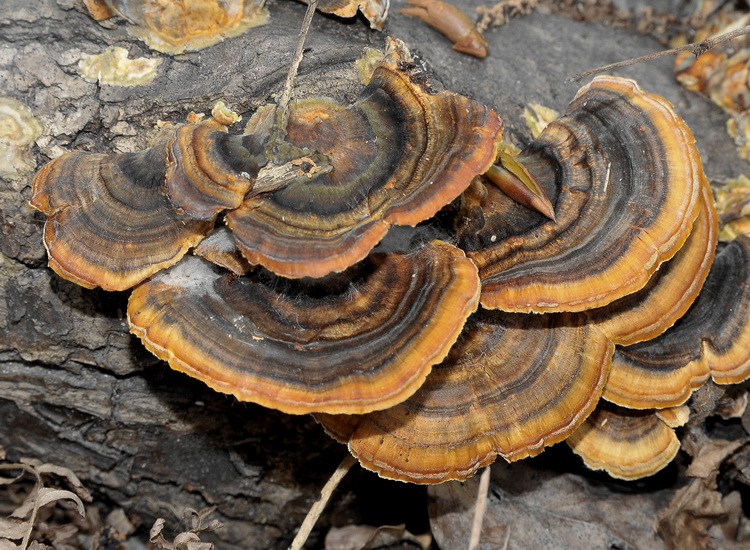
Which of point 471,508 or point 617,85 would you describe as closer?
point 617,85

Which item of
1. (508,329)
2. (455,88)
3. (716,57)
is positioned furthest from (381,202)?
(716,57)

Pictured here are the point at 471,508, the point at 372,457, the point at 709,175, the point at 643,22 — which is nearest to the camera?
the point at 372,457

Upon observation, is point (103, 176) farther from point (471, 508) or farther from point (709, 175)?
point (709, 175)

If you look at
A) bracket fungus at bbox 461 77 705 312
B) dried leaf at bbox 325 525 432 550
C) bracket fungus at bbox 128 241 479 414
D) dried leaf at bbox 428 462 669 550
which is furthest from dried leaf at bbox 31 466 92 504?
bracket fungus at bbox 461 77 705 312

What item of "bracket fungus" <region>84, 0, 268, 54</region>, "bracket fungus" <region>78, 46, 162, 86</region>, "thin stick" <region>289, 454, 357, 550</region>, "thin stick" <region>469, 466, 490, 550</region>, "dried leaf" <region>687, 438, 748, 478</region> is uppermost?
"bracket fungus" <region>84, 0, 268, 54</region>

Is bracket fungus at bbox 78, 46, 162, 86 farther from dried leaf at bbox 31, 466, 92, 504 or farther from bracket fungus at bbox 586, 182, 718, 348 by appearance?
bracket fungus at bbox 586, 182, 718, 348
